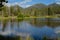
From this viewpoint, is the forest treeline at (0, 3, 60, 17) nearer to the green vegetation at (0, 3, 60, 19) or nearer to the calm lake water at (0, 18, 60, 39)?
the green vegetation at (0, 3, 60, 19)

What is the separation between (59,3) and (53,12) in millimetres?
233

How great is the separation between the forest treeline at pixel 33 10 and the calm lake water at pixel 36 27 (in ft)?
A: 0.44

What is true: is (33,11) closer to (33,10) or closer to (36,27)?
(33,10)

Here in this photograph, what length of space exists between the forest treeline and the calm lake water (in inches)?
5.2

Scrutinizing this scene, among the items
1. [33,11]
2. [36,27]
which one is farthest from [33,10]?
[36,27]

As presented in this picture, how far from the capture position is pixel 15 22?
124 inches

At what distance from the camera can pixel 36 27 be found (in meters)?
3.10

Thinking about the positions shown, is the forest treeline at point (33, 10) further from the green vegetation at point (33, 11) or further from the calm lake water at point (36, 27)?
the calm lake water at point (36, 27)

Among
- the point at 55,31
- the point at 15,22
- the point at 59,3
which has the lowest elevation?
the point at 55,31

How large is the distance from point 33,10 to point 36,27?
38 centimetres

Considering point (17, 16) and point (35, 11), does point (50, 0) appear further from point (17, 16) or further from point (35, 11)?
point (17, 16)

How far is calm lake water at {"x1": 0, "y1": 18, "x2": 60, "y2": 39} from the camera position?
3074 mm

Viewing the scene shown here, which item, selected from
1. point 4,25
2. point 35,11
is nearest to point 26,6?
point 35,11

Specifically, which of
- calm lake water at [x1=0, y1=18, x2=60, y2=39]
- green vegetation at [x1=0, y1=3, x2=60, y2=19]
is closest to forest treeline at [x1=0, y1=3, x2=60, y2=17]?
green vegetation at [x1=0, y1=3, x2=60, y2=19]
